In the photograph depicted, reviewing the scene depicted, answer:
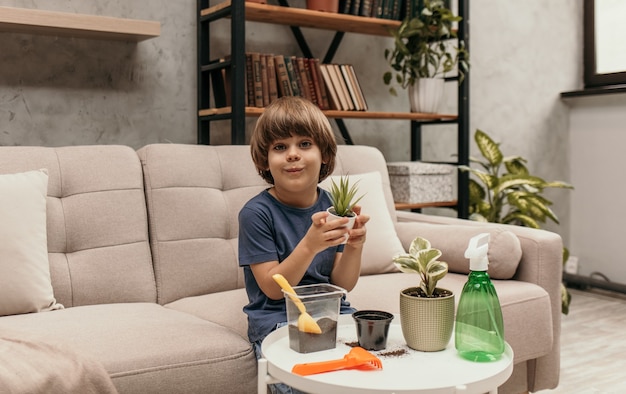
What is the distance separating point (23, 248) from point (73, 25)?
3.07 ft

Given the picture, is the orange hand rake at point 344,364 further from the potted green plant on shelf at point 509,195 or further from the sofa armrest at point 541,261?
the potted green plant on shelf at point 509,195

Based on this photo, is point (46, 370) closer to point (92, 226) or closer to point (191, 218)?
point (92, 226)

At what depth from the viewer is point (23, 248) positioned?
5.62 feet

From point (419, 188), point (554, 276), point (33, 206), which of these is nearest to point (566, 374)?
point (554, 276)

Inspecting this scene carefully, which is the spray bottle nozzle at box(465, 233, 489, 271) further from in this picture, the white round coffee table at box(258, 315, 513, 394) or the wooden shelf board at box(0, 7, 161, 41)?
the wooden shelf board at box(0, 7, 161, 41)

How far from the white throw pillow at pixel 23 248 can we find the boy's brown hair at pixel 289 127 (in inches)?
25.3

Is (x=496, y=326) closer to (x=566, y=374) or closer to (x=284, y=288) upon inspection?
(x=284, y=288)

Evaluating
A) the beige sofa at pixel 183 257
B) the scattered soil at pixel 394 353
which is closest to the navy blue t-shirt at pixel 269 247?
the beige sofa at pixel 183 257

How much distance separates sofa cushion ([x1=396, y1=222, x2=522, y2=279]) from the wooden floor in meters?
0.59

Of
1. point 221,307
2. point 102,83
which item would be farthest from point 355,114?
point 221,307

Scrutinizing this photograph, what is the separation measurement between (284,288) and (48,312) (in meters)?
0.82

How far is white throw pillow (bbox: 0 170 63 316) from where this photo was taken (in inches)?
66.3

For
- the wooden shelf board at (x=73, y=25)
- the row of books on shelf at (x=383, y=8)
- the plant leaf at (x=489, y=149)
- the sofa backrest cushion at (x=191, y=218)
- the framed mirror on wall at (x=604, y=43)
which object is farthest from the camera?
the framed mirror on wall at (x=604, y=43)

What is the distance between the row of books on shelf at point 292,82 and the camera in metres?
2.65
